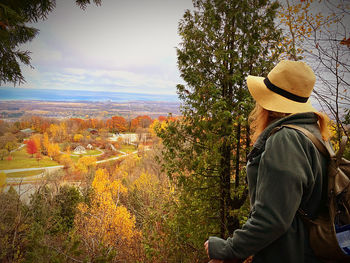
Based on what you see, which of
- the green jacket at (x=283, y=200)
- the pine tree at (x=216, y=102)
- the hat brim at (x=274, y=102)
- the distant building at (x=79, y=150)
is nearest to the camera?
the green jacket at (x=283, y=200)

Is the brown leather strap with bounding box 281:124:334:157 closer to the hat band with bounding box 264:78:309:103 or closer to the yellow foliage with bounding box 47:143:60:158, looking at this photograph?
the hat band with bounding box 264:78:309:103

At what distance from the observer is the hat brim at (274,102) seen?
1070 millimetres

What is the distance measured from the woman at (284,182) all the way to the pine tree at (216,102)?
301 cm

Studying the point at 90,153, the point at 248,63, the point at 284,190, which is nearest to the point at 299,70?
the point at 284,190

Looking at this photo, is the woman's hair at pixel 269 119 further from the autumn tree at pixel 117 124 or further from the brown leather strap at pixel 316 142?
the autumn tree at pixel 117 124

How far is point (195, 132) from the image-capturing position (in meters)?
4.89

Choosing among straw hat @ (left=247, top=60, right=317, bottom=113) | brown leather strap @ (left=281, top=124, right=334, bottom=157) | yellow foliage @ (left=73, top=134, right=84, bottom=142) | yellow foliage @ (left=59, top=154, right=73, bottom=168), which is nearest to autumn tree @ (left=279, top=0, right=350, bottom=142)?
straw hat @ (left=247, top=60, right=317, bottom=113)

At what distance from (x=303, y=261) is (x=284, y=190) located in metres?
0.41

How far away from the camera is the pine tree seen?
436cm

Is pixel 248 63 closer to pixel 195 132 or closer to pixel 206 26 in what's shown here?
pixel 206 26

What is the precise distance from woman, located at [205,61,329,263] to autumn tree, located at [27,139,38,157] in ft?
140

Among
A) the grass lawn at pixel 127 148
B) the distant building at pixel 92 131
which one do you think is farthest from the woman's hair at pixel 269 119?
the distant building at pixel 92 131

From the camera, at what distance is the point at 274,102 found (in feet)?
3.67

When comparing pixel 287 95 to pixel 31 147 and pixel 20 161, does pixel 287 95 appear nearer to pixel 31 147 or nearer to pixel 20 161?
A: pixel 20 161
